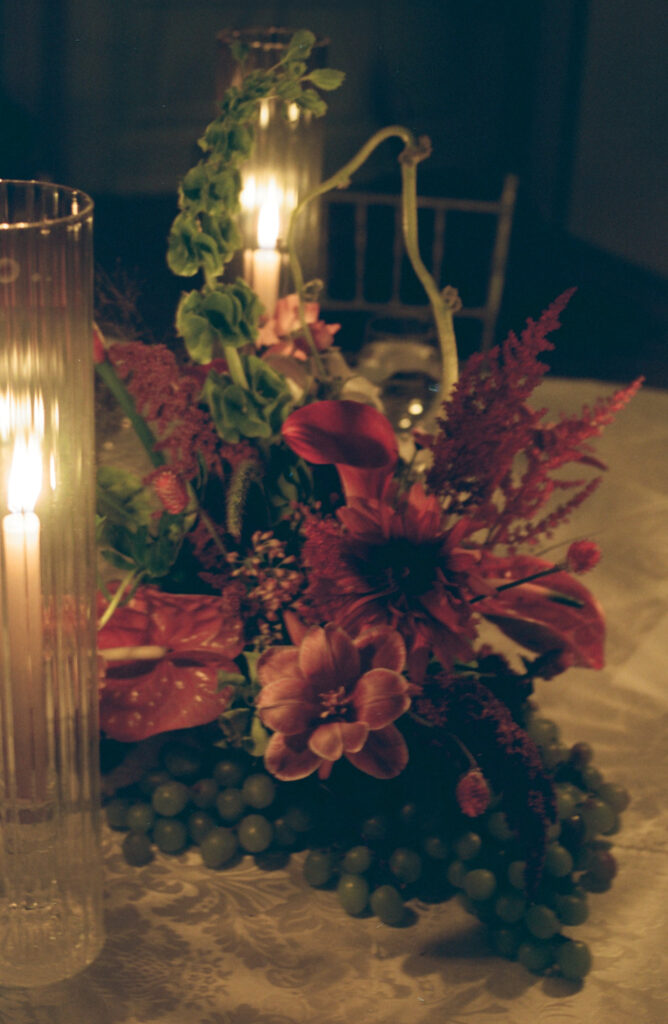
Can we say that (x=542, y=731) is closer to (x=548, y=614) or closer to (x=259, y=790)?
(x=548, y=614)

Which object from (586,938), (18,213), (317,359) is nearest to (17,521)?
(18,213)

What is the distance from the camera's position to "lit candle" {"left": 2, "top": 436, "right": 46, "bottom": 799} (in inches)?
28.4

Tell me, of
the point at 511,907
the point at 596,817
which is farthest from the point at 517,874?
the point at 596,817

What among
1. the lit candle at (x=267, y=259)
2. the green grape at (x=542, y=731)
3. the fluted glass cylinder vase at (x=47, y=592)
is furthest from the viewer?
the lit candle at (x=267, y=259)

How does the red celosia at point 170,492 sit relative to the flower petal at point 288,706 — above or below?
above

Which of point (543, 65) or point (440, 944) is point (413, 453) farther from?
point (543, 65)

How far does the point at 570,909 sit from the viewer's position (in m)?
0.88

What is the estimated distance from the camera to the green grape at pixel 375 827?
0.90 m

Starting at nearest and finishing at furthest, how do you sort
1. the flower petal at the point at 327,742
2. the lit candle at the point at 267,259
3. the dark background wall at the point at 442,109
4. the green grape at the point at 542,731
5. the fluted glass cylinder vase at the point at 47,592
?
the fluted glass cylinder vase at the point at 47,592
the flower petal at the point at 327,742
the green grape at the point at 542,731
the lit candle at the point at 267,259
the dark background wall at the point at 442,109

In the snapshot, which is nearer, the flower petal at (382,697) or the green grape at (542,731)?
the flower petal at (382,697)

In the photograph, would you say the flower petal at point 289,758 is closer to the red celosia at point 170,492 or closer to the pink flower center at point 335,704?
the pink flower center at point 335,704

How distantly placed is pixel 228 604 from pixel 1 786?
0.19 m

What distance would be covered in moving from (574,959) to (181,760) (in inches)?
12.9

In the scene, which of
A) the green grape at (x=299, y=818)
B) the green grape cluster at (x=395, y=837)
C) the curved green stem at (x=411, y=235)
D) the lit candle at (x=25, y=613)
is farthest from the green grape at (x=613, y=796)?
the lit candle at (x=25, y=613)
